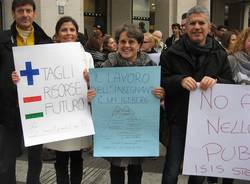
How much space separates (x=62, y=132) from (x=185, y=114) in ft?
3.48

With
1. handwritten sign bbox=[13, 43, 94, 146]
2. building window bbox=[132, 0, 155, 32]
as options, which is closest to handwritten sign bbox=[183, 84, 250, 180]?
handwritten sign bbox=[13, 43, 94, 146]

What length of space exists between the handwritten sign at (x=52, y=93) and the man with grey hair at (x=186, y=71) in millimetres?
709

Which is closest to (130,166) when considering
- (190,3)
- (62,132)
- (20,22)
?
(62,132)

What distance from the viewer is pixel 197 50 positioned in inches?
135

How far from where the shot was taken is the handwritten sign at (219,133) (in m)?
3.46

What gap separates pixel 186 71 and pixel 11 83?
1.49 m

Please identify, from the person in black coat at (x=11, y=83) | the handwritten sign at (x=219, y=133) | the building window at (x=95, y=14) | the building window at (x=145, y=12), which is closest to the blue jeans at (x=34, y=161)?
the person in black coat at (x=11, y=83)

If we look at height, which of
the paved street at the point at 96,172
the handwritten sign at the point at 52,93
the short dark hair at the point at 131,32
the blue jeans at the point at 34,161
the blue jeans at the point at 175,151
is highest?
the short dark hair at the point at 131,32

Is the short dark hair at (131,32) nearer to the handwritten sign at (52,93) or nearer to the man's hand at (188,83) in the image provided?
the handwritten sign at (52,93)

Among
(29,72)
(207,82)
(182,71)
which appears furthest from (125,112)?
(29,72)

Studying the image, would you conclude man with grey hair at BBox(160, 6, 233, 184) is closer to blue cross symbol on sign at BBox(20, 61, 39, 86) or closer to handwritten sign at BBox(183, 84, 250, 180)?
handwritten sign at BBox(183, 84, 250, 180)

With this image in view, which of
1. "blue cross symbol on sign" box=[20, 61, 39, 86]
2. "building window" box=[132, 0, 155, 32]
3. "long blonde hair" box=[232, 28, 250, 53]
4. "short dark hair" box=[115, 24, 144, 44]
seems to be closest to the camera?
"short dark hair" box=[115, 24, 144, 44]

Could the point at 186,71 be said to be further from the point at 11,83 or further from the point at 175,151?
the point at 11,83

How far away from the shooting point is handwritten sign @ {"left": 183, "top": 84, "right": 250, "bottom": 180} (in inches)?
136
